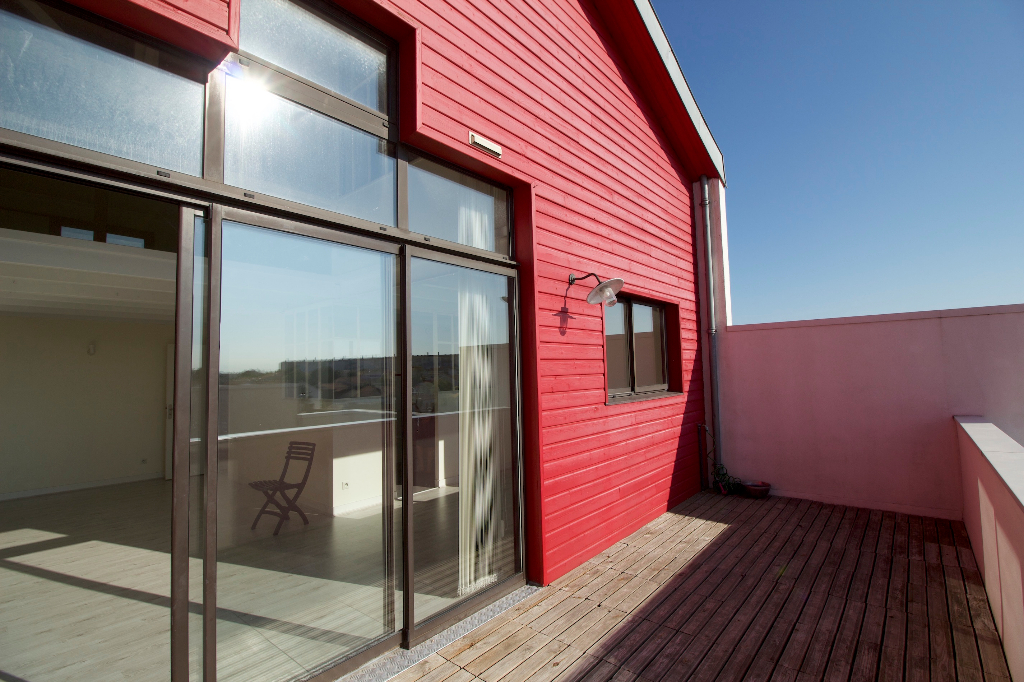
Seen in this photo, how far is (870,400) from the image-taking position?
481cm

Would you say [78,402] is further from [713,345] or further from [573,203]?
[713,345]

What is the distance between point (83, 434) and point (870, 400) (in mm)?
10127

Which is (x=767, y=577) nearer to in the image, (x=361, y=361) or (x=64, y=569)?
(x=361, y=361)

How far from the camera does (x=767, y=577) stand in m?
3.10

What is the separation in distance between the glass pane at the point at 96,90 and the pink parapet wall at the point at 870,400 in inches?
219

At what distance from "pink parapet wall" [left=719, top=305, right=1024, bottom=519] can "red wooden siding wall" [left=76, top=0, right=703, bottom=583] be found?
1273 millimetres

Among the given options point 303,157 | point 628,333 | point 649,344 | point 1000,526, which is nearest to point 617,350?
point 628,333

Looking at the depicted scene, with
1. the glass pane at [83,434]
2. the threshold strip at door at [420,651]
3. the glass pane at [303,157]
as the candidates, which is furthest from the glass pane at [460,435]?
the glass pane at [83,434]

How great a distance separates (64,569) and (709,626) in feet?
14.9

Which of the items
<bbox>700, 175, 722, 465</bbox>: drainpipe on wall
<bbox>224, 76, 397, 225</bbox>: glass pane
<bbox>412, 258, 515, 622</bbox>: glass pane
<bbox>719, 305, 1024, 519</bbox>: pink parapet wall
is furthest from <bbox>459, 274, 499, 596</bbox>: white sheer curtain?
<bbox>719, 305, 1024, 519</bbox>: pink parapet wall

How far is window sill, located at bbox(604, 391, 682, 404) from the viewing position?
13.4 feet

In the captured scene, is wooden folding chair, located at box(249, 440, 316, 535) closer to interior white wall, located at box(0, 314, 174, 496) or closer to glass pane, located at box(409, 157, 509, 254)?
glass pane, located at box(409, 157, 509, 254)

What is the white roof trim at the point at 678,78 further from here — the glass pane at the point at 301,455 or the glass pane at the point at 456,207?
the glass pane at the point at 301,455

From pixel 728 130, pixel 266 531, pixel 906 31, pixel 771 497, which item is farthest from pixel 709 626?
→ pixel 728 130
